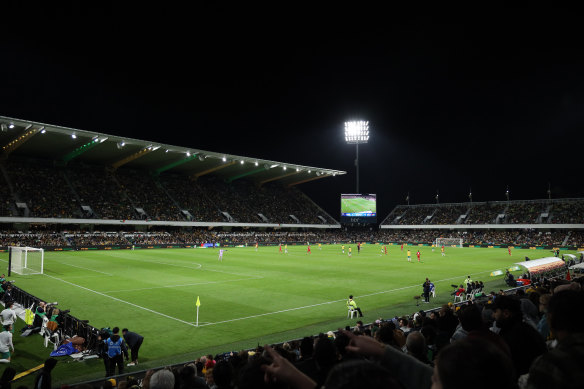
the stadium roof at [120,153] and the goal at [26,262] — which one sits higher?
the stadium roof at [120,153]

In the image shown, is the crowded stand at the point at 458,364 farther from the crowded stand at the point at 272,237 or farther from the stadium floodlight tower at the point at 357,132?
the stadium floodlight tower at the point at 357,132

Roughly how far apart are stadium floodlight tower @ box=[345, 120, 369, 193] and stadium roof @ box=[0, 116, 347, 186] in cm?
794

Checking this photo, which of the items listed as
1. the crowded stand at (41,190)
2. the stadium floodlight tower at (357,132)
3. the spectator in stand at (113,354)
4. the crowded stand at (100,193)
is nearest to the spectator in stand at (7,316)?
the spectator in stand at (113,354)

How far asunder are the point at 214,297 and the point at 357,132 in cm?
6353

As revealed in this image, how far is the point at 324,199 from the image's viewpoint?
344 ft

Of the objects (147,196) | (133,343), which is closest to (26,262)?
(133,343)

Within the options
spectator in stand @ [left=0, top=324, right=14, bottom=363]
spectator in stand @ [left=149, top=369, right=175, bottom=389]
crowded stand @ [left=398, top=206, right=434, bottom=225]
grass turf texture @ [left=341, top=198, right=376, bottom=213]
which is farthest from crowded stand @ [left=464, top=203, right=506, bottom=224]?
spectator in stand @ [left=149, top=369, right=175, bottom=389]

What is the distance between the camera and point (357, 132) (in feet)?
263

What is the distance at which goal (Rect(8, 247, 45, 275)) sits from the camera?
2933 centimetres

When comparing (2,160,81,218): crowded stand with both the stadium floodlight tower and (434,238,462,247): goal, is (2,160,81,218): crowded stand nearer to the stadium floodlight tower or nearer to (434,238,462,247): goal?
the stadium floodlight tower

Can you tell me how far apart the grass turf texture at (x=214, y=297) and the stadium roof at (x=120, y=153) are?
705 inches

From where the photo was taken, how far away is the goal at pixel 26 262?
96.2 ft

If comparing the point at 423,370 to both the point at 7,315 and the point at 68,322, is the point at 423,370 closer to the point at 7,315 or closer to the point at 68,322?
the point at 68,322

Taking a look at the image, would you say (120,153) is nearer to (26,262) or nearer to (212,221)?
(212,221)
